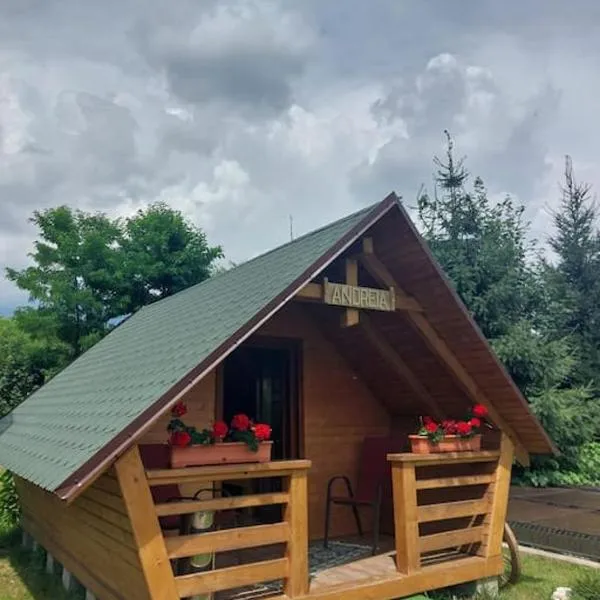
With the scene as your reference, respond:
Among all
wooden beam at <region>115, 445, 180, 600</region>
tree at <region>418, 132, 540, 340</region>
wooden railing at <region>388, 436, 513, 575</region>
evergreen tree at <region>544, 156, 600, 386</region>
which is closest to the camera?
wooden beam at <region>115, 445, 180, 600</region>

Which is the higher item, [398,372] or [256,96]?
[256,96]

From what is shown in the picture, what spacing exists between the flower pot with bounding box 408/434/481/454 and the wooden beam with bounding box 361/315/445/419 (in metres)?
0.81

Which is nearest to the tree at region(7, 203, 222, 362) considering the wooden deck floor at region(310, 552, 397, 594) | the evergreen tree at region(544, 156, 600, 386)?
the evergreen tree at region(544, 156, 600, 386)

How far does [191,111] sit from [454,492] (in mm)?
7886

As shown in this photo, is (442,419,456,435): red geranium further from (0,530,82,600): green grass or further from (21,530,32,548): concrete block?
(21,530,32,548): concrete block

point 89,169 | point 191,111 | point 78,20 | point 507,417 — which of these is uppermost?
point 89,169

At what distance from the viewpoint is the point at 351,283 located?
4586 mm

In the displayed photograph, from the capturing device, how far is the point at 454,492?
18.3 ft

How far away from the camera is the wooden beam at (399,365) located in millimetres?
5637

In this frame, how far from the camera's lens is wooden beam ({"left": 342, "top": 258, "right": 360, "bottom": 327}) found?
4512 mm

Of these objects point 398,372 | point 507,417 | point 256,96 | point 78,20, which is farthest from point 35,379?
point 507,417

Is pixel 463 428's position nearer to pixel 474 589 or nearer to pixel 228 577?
pixel 474 589

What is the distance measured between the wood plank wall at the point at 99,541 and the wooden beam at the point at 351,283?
195 cm

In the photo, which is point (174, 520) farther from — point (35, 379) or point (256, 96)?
point (35, 379)
